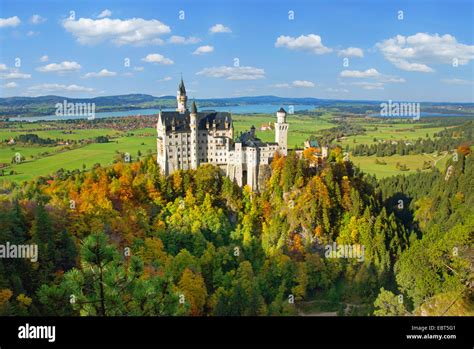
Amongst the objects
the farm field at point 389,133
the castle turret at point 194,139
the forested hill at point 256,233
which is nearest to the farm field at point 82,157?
the forested hill at point 256,233

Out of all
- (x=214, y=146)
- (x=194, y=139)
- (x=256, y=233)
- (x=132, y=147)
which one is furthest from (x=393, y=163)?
(x=132, y=147)

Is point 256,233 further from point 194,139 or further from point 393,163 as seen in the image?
point 393,163

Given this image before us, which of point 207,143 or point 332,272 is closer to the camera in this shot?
point 332,272

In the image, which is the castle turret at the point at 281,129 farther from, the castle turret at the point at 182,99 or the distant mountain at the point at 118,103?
the distant mountain at the point at 118,103

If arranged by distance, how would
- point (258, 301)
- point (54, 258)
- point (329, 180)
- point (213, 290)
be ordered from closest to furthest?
point (54, 258)
point (258, 301)
point (213, 290)
point (329, 180)

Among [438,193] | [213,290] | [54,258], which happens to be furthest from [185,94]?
[438,193]

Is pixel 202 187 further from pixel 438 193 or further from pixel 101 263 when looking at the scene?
pixel 101 263
